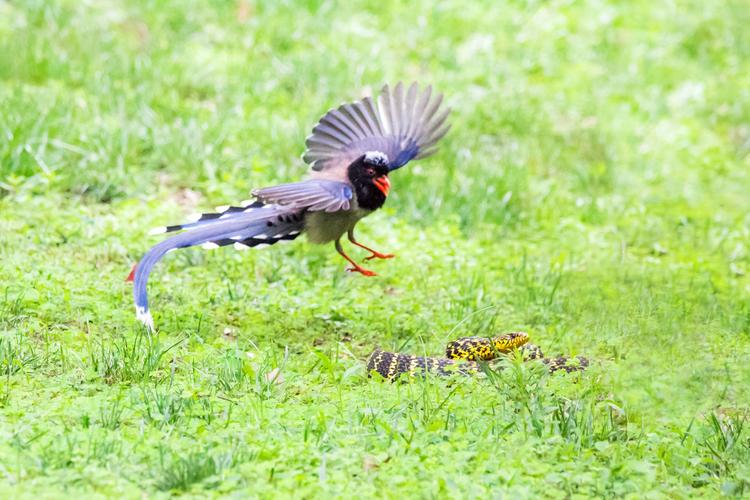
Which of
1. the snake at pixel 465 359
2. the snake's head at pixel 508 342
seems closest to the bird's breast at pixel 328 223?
the snake at pixel 465 359

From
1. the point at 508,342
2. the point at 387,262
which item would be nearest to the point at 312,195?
the point at 508,342

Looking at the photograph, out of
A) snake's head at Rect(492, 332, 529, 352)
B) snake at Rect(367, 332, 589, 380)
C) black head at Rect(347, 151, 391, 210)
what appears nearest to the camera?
snake at Rect(367, 332, 589, 380)

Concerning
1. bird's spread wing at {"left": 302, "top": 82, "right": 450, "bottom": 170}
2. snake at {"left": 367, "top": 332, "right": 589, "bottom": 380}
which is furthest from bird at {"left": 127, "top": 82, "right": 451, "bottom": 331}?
snake at {"left": 367, "top": 332, "right": 589, "bottom": 380}

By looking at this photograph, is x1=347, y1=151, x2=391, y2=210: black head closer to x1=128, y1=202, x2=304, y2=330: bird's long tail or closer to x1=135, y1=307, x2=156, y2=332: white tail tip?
x1=128, y1=202, x2=304, y2=330: bird's long tail

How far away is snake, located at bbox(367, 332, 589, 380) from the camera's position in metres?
5.00

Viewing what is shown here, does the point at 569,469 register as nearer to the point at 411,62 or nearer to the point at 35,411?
the point at 35,411

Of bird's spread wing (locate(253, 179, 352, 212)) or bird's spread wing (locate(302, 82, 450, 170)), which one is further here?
bird's spread wing (locate(302, 82, 450, 170))

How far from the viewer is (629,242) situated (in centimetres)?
773

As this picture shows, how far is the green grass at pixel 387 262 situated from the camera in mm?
4086

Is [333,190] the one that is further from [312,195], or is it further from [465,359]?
[465,359]

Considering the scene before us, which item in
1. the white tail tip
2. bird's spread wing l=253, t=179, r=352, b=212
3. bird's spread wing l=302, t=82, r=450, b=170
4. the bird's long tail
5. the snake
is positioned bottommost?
the snake

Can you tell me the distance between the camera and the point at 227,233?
5480 millimetres

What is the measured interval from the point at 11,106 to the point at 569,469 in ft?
18.0

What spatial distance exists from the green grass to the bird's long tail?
28 centimetres
